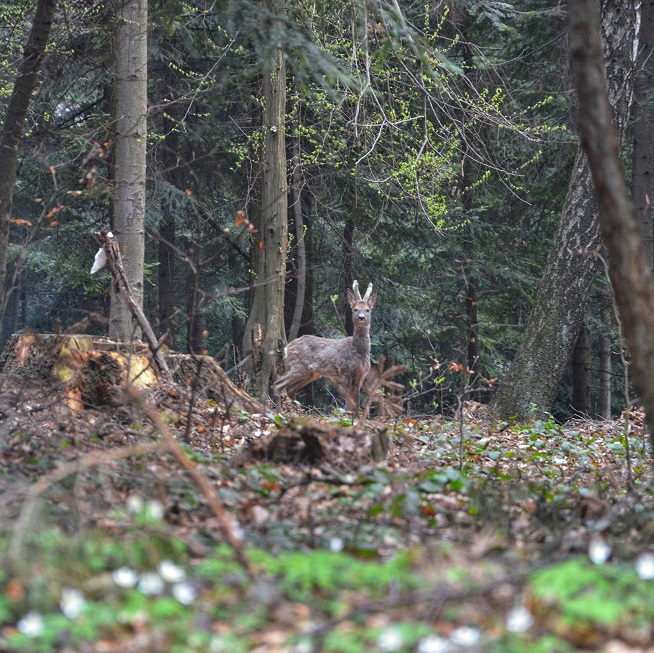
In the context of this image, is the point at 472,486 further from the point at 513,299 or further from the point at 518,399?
the point at 513,299

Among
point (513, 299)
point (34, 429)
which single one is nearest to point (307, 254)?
point (513, 299)

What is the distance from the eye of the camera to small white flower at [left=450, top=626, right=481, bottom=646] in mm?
3020

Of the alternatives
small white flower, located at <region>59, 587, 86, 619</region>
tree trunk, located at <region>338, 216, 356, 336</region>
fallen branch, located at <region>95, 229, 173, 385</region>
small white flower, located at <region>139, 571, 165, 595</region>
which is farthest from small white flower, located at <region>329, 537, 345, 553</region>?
tree trunk, located at <region>338, 216, 356, 336</region>

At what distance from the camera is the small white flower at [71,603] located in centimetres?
322

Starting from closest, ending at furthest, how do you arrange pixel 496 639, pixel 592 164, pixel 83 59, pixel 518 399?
1. pixel 496 639
2. pixel 592 164
3. pixel 518 399
4. pixel 83 59

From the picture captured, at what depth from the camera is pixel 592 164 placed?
4.93 m

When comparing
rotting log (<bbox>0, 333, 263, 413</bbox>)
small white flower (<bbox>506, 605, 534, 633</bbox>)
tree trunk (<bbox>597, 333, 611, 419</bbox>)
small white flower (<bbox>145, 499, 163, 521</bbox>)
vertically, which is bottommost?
tree trunk (<bbox>597, 333, 611, 419</bbox>)

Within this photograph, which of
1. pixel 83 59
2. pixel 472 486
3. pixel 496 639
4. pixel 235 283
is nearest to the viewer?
pixel 496 639

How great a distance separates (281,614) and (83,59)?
44.3 ft

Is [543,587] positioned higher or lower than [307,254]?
lower

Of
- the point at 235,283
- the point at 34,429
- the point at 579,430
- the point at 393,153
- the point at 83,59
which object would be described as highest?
the point at 83,59

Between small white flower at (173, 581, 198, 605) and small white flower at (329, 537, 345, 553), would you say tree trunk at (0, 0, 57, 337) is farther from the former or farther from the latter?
small white flower at (173, 581, 198, 605)

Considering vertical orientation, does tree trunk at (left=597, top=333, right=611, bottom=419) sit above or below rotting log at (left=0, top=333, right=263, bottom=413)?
below

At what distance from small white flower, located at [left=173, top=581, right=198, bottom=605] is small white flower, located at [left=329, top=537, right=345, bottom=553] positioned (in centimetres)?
93
